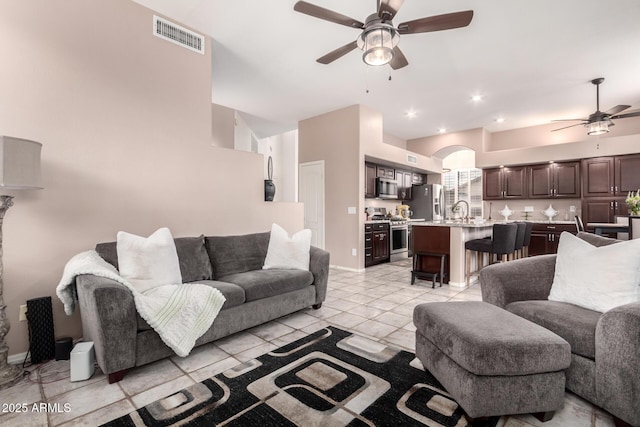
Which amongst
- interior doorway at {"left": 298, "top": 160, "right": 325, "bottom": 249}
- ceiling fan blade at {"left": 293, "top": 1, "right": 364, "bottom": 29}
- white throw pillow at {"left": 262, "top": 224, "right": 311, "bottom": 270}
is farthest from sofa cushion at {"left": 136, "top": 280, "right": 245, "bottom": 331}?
interior doorway at {"left": 298, "top": 160, "right": 325, "bottom": 249}

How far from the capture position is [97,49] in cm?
260

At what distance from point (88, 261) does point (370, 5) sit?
3.30 metres

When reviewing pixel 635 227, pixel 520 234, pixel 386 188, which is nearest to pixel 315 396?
pixel 635 227

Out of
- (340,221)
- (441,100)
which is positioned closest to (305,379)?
(340,221)

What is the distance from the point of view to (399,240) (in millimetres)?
6555

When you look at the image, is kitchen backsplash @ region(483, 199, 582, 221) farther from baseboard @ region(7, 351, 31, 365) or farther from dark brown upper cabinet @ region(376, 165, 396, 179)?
baseboard @ region(7, 351, 31, 365)

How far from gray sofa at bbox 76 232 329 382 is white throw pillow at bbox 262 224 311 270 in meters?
0.10

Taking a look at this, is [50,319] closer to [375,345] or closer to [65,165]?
[65,165]

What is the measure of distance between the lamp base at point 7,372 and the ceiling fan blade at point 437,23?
3777 mm

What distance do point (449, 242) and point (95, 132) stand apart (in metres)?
4.56

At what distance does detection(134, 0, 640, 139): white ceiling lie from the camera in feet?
9.41

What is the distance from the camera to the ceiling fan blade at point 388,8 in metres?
2.11

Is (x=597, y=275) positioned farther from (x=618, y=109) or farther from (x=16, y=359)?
(x=16, y=359)

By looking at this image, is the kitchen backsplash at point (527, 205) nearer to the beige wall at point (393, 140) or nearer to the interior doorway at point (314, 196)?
the interior doorway at point (314, 196)
